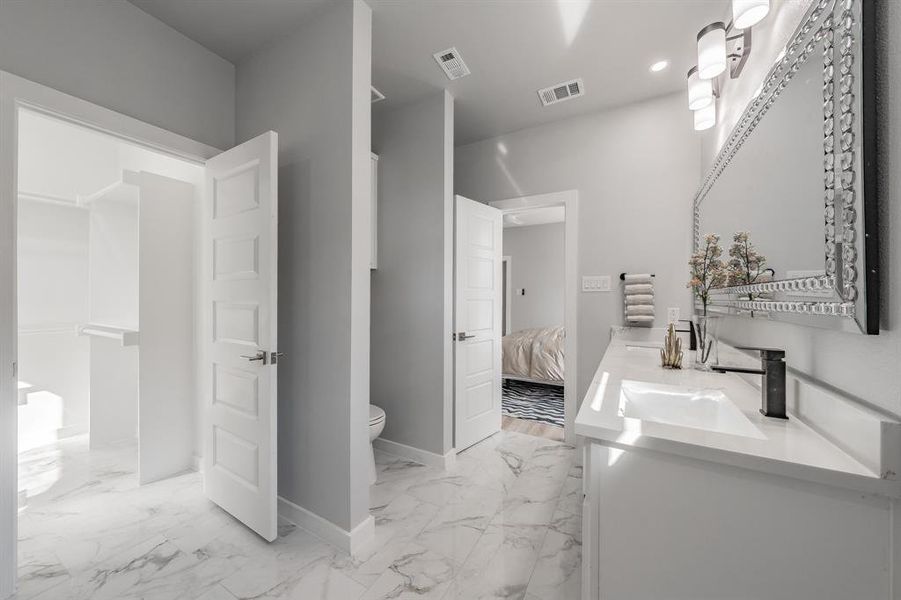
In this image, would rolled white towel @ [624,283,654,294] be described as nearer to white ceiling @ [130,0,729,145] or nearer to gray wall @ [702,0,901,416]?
white ceiling @ [130,0,729,145]

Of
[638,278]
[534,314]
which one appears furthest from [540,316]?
[638,278]

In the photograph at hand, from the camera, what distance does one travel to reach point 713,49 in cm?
153

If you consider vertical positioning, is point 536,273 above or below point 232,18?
below

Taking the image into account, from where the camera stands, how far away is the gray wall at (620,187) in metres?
2.56

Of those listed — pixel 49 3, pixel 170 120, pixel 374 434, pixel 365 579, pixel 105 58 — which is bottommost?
pixel 365 579

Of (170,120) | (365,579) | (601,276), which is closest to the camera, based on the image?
(365,579)

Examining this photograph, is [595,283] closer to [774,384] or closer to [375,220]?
[375,220]

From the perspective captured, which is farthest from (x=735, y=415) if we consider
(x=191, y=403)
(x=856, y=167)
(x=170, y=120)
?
(x=191, y=403)

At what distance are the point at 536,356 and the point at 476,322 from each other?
6.38 ft

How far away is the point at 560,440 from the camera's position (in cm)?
295

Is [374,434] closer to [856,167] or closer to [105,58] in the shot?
[856,167]

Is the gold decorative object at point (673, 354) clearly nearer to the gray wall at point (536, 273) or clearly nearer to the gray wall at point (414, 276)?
the gray wall at point (414, 276)

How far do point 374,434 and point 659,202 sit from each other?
2.54 m

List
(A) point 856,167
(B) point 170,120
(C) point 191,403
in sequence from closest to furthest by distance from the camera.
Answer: (A) point 856,167, (B) point 170,120, (C) point 191,403
